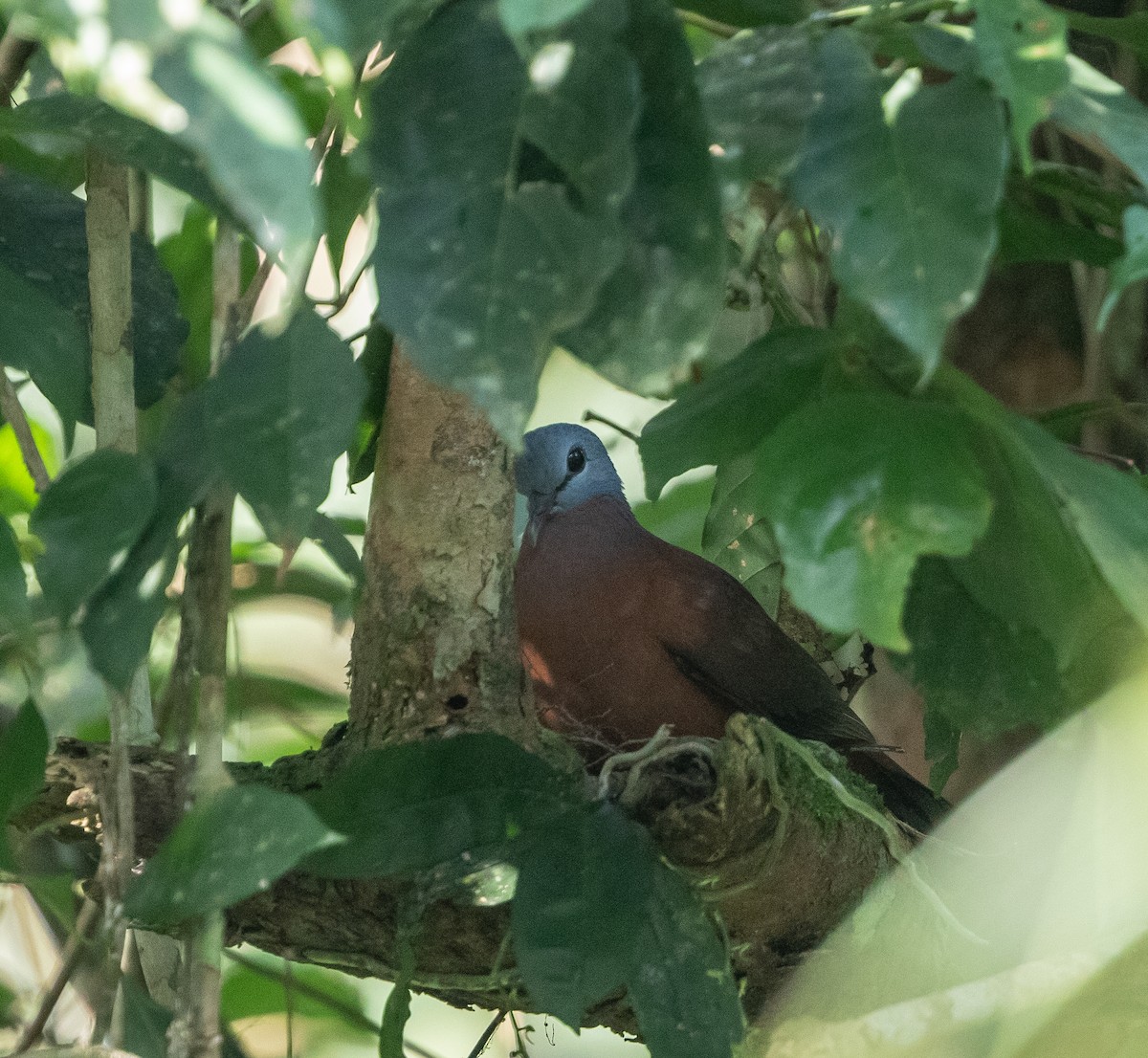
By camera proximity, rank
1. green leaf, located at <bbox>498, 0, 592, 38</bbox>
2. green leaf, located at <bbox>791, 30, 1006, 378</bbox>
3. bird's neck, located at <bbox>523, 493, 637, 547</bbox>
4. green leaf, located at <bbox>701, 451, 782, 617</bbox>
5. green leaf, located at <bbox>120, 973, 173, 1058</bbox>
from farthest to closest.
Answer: bird's neck, located at <bbox>523, 493, 637, 547</bbox>
green leaf, located at <bbox>701, 451, 782, 617</bbox>
green leaf, located at <bbox>120, 973, 173, 1058</bbox>
green leaf, located at <bbox>791, 30, 1006, 378</bbox>
green leaf, located at <bbox>498, 0, 592, 38</bbox>

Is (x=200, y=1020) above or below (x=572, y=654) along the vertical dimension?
above

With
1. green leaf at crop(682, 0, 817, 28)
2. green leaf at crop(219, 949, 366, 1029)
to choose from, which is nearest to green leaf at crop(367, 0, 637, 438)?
green leaf at crop(682, 0, 817, 28)

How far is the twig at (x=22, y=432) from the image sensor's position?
1.25 meters

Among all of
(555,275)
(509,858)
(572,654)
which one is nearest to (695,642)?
(572,654)

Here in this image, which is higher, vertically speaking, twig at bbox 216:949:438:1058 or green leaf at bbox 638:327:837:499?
green leaf at bbox 638:327:837:499

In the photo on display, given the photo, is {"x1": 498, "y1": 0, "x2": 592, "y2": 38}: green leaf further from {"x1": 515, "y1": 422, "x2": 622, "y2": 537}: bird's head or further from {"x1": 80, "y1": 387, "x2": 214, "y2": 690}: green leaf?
{"x1": 515, "y1": 422, "x2": 622, "y2": 537}: bird's head

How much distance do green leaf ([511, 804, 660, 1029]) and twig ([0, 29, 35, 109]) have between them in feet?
3.24

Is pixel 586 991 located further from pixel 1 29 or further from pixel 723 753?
pixel 1 29

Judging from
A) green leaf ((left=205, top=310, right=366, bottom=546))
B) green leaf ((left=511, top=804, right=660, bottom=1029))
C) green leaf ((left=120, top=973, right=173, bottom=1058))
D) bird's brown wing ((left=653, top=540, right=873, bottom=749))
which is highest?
green leaf ((left=205, top=310, right=366, bottom=546))

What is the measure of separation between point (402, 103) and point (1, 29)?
2.99ft

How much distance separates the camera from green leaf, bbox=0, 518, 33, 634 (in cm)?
90

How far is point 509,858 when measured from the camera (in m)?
1.13

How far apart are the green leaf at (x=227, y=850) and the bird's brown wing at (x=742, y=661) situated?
4.53ft

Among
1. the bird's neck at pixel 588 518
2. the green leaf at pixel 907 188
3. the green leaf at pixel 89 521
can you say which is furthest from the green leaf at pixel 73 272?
the bird's neck at pixel 588 518
